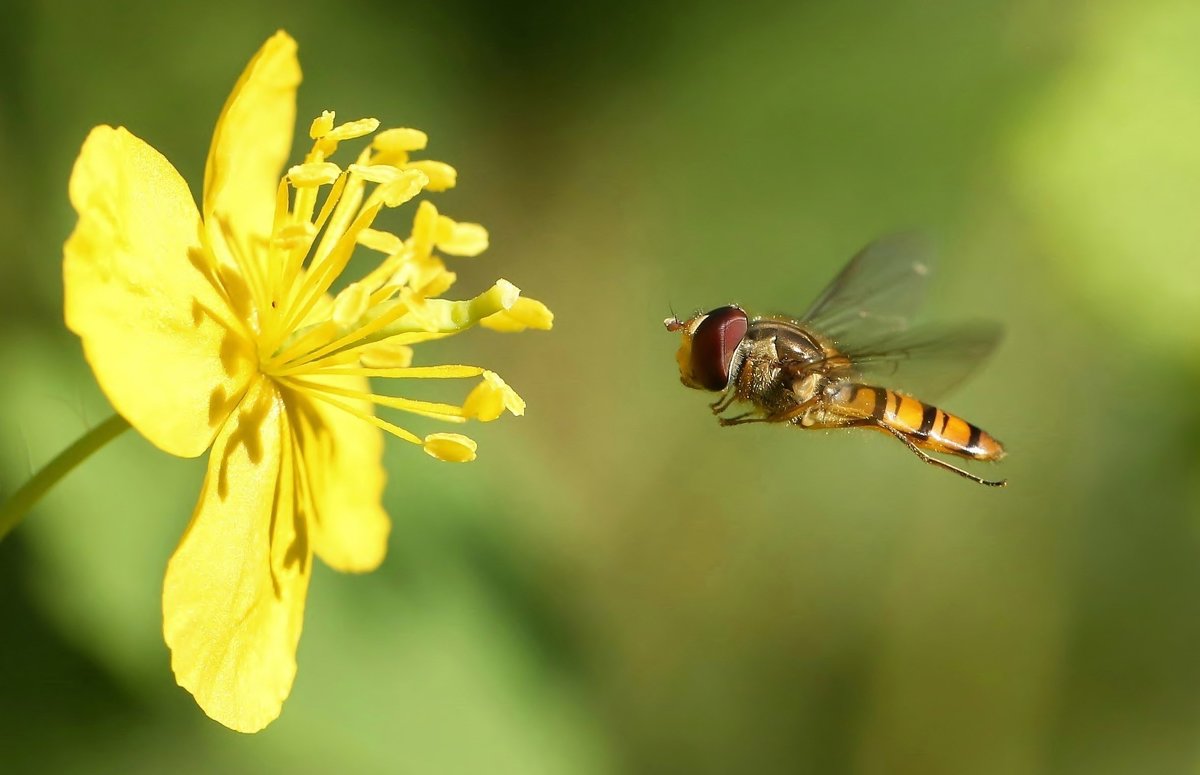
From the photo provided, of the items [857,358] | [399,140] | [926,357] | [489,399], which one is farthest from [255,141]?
[926,357]

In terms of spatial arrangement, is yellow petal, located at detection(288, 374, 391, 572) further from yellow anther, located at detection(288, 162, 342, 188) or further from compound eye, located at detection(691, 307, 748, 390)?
compound eye, located at detection(691, 307, 748, 390)

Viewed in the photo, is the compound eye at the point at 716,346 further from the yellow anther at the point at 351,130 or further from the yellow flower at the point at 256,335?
the yellow anther at the point at 351,130

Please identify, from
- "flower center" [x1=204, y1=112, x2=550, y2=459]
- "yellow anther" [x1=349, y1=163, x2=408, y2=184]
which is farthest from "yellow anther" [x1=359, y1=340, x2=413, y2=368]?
"yellow anther" [x1=349, y1=163, x2=408, y2=184]

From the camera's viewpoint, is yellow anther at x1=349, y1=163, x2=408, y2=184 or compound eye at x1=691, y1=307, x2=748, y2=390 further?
compound eye at x1=691, y1=307, x2=748, y2=390

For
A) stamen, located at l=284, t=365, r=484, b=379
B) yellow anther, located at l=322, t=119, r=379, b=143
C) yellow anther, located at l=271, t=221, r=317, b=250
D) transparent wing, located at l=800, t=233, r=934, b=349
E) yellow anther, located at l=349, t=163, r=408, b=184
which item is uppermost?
transparent wing, located at l=800, t=233, r=934, b=349

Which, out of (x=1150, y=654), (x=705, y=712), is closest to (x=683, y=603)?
(x=705, y=712)

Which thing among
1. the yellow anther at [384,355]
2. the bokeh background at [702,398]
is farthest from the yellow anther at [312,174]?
the bokeh background at [702,398]

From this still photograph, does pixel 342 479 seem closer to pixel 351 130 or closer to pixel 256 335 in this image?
pixel 256 335

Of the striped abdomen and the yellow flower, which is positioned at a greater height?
the striped abdomen
